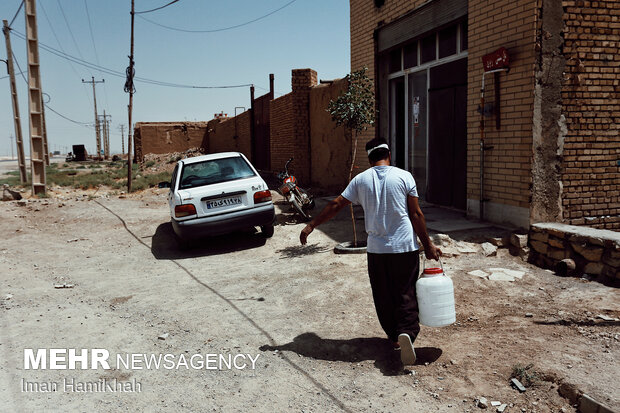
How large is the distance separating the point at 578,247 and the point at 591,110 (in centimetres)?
193

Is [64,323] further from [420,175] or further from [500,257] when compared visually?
[420,175]

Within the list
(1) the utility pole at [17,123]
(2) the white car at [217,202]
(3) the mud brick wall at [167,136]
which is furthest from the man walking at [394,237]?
(3) the mud brick wall at [167,136]

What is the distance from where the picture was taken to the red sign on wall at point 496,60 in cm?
658

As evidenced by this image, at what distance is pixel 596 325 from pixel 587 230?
2.05 metres

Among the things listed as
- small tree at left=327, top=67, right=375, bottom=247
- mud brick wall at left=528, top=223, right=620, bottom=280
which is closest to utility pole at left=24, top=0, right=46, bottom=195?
small tree at left=327, top=67, right=375, bottom=247

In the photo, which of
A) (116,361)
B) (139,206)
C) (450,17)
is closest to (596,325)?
(116,361)

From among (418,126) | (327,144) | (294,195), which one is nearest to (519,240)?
(418,126)

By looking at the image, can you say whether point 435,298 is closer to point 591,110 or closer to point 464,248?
point 464,248

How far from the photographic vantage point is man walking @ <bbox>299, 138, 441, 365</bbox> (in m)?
3.70

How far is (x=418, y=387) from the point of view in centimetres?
342

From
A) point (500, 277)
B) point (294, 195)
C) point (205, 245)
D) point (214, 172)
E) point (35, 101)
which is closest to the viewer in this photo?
point (500, 277)

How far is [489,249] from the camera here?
642 centimetres

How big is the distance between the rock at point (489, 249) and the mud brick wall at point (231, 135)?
17133 millimetres

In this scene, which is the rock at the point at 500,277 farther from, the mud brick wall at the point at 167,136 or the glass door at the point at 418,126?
the mud brick wall at the point at 167,136
